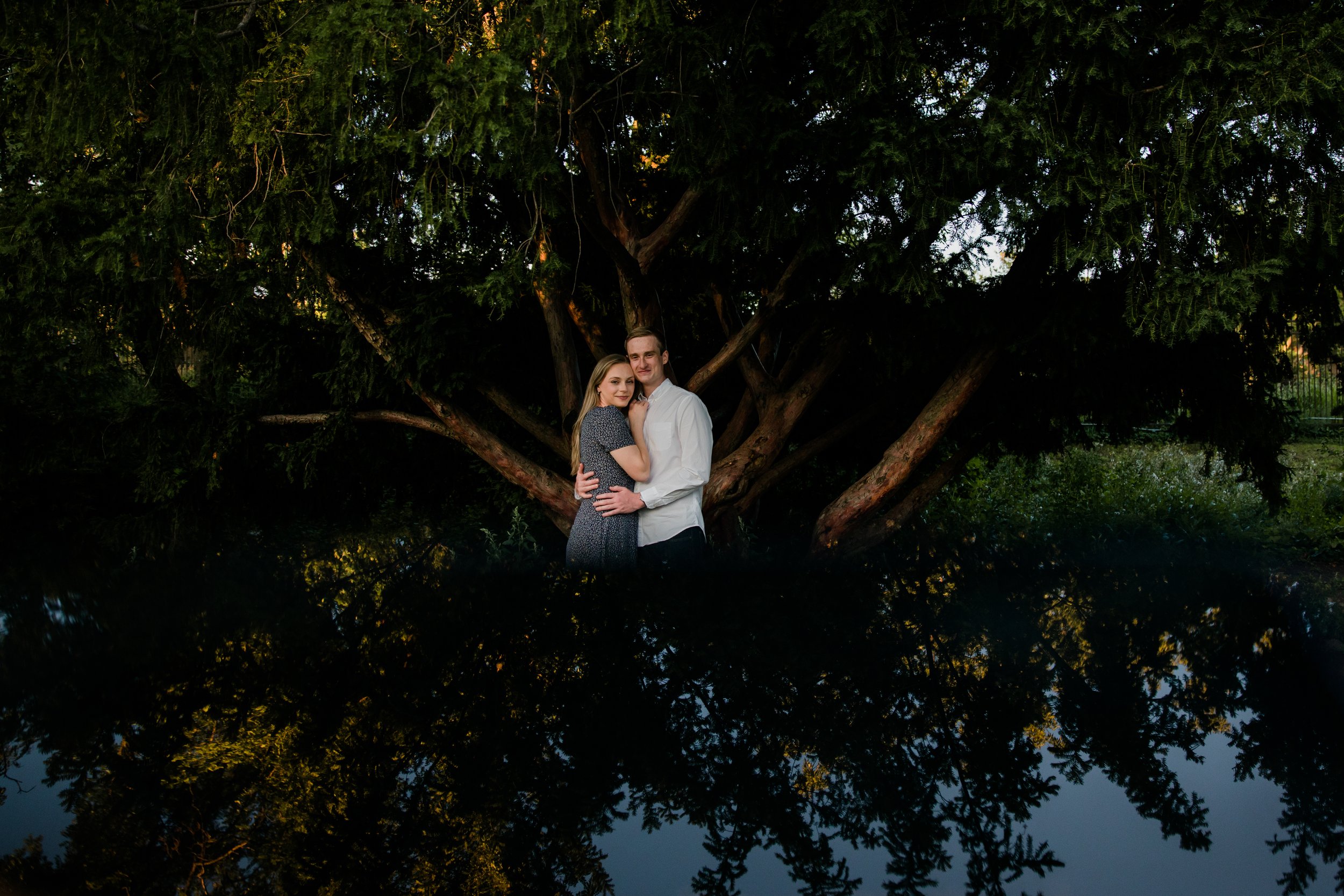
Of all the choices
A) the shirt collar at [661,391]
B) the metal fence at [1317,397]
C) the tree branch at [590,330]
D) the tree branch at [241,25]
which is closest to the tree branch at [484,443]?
the tree branch at [590,330]

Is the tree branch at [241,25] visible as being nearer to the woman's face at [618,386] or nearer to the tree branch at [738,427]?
the woman's face at [618,386]

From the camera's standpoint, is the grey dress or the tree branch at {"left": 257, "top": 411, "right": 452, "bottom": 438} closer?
the grey dress

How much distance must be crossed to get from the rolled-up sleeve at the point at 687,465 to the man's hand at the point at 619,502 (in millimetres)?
49

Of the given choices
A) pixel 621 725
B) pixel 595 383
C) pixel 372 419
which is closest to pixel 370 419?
pixel 372 419

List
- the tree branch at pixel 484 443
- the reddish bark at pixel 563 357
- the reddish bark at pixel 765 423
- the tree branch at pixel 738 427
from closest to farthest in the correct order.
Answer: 1. the reddish bark at pixel 765 423
2. the tree branch at pixel 484 443
3. the reddish bark at pixel 563 357
4. the tree branch at pixel 738 427

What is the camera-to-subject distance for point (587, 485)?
5473 millimetres

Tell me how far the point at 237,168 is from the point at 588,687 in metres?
4.55

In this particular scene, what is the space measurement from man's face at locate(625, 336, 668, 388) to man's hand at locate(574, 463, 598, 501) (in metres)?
0.72

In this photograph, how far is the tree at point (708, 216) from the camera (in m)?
5.10

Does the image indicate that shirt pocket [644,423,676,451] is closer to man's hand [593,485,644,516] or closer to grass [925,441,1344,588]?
man's hand [593,485,644,516]

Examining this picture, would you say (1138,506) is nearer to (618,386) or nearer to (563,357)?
(563,357)

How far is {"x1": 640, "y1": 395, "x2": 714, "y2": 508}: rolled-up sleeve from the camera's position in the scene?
5.34m

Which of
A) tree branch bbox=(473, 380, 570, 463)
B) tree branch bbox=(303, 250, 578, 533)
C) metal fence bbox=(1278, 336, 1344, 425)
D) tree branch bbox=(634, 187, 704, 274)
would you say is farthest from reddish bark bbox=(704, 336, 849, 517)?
metal fence bbox=(1278, 336, 1344, 425)

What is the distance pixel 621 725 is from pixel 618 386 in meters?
Result: 2.50
